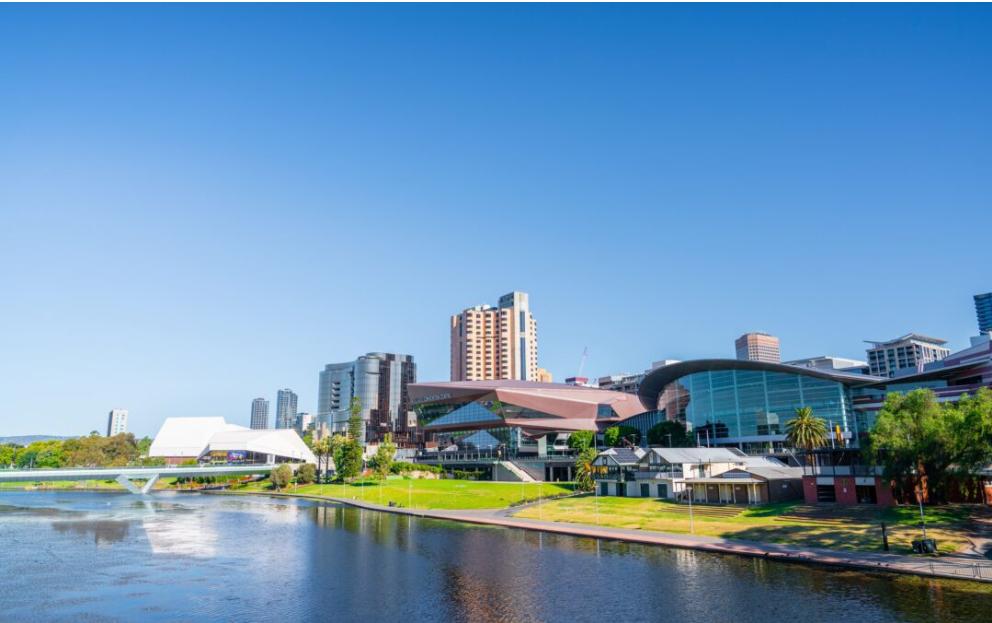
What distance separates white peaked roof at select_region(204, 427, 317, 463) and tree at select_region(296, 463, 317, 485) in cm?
3677

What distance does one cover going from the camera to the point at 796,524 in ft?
198

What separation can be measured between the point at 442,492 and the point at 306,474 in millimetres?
47680

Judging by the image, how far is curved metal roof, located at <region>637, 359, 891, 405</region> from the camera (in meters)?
120

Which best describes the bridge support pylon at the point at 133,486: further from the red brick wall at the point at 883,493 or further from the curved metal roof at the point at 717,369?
the red brick wall at the point at 883,493

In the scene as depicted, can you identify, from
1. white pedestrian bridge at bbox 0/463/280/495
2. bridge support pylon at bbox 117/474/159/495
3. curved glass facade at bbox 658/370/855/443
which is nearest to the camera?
curved glass facade at bbox 658/370/855/443

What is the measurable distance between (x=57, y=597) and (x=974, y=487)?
77257 mm

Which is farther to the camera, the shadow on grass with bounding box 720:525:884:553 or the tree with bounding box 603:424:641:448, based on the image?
the tree with bounding box 603:424:641:448

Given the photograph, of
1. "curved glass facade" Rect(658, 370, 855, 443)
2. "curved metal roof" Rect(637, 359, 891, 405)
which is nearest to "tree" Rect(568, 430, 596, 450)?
"curved metal roof" Rect(637, 359, 891, 405)

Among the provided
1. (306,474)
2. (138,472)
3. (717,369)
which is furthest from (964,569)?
(138,472)

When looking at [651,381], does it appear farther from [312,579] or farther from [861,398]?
[312,579]

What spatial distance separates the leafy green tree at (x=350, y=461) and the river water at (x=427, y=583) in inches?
2566

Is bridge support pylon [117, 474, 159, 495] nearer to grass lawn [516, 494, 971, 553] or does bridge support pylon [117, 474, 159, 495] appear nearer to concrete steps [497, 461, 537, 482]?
concrete steps [497, 461, 537, 482]

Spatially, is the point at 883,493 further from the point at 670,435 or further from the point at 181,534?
the point at 181,534

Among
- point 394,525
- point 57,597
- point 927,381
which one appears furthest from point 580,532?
point 927,381
